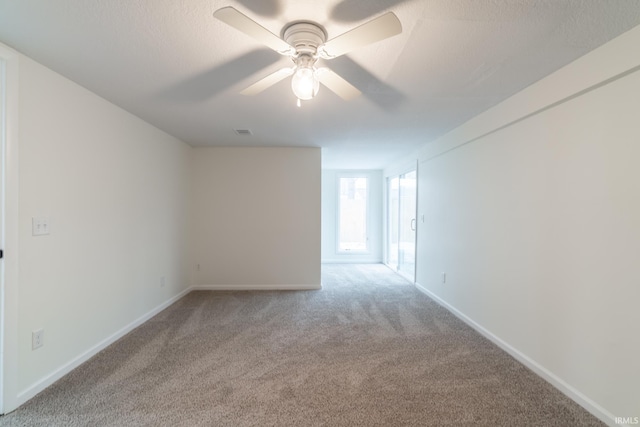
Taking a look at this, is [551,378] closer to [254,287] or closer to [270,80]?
[270,80]

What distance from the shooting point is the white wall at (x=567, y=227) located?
1624mm

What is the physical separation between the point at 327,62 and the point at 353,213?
526cm

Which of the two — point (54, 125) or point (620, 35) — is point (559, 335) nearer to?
point (620, 35)

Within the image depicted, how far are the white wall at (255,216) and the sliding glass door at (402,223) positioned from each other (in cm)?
174

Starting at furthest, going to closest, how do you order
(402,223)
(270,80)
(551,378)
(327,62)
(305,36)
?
(402,223), (551,378), (327,62), (270,80), (305,36)

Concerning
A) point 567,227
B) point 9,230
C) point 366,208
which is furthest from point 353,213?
point 9,230

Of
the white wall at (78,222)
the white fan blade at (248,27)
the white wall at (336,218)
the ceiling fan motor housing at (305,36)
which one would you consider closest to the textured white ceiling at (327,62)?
the ceiling fan motor housing at (305,36)

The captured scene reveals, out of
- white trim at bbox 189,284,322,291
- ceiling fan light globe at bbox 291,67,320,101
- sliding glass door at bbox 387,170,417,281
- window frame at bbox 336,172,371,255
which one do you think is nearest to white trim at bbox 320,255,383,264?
window frame at bbox 336,172,371,255

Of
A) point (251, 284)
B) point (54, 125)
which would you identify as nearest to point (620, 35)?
point (54, 125)

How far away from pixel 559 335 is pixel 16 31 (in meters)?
3.91

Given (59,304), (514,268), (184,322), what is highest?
(514,268)

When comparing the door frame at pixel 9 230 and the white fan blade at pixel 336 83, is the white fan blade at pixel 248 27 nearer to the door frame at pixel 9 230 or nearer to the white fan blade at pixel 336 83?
the white fan blade at pixel 336 83

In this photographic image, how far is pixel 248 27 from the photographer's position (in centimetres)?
125

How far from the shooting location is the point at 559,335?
2.04 metres
